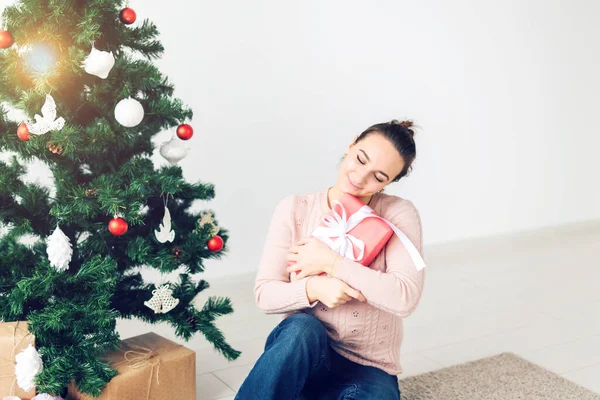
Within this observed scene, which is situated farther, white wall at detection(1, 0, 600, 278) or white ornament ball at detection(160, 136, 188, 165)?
white wall at detection(1, 0, 600, 278)

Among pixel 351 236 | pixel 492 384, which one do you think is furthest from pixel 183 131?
pixel 492 384

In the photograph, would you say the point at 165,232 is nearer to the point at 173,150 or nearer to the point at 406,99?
the point at 173,150

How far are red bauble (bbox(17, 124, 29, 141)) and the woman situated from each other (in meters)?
0.59

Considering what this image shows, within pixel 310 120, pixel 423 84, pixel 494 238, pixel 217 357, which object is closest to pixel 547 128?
pixel 494 238

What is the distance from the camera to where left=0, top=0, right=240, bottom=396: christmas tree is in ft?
Answer: 4.91

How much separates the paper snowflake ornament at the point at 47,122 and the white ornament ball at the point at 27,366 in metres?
0.48

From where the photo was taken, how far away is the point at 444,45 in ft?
10.9

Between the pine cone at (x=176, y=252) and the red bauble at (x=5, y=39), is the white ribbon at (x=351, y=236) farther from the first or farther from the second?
the red bauble at (x=5, y=39)

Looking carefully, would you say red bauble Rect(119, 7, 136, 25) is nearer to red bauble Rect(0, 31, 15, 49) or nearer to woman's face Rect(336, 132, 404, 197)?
red bauble Rect(0, 31, 15, 49)

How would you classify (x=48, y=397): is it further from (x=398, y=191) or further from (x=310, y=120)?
(x=398, y=191)

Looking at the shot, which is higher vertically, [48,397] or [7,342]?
[7,342]

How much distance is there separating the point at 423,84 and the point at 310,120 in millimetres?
686

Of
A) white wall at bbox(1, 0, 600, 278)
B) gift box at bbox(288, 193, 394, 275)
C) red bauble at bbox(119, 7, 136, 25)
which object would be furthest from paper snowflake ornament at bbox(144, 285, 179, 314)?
white wall at bbox(1, 0, 600, 278)

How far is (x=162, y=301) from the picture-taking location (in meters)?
1.68
